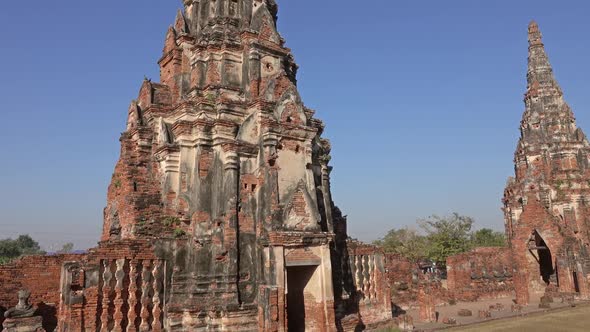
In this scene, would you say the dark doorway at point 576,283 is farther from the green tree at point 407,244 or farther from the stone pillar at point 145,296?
the stone pillar at point 145,296

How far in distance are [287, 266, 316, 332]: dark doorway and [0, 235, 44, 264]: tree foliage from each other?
40573 mm

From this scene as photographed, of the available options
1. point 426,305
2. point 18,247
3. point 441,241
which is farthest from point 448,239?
point 18,247

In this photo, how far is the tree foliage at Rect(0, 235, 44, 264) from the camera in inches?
1881

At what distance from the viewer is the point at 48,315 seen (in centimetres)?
1359

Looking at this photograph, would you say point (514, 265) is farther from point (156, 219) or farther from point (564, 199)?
point (156, 219)

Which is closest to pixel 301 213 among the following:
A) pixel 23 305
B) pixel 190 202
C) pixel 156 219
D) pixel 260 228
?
pixel 260 228

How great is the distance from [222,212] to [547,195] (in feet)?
83.3

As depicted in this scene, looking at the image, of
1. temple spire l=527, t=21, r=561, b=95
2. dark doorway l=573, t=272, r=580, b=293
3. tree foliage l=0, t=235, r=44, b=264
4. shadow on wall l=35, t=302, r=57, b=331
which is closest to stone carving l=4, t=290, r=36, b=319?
shadow on wall l=35, t=302, r=57, b=331

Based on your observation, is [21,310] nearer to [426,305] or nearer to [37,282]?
[37,282]

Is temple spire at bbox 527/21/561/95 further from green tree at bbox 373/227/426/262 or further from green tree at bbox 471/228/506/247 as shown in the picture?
green tree at bbox 471/228/506/247

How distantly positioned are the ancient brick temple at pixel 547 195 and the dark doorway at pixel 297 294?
1633 cm

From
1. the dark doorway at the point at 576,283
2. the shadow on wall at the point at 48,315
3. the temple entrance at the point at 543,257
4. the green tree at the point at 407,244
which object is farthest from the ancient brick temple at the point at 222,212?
the green tree at the point at 407,244

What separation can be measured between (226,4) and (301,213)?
24.2 feet

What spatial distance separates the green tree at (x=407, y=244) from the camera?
4329 cm
